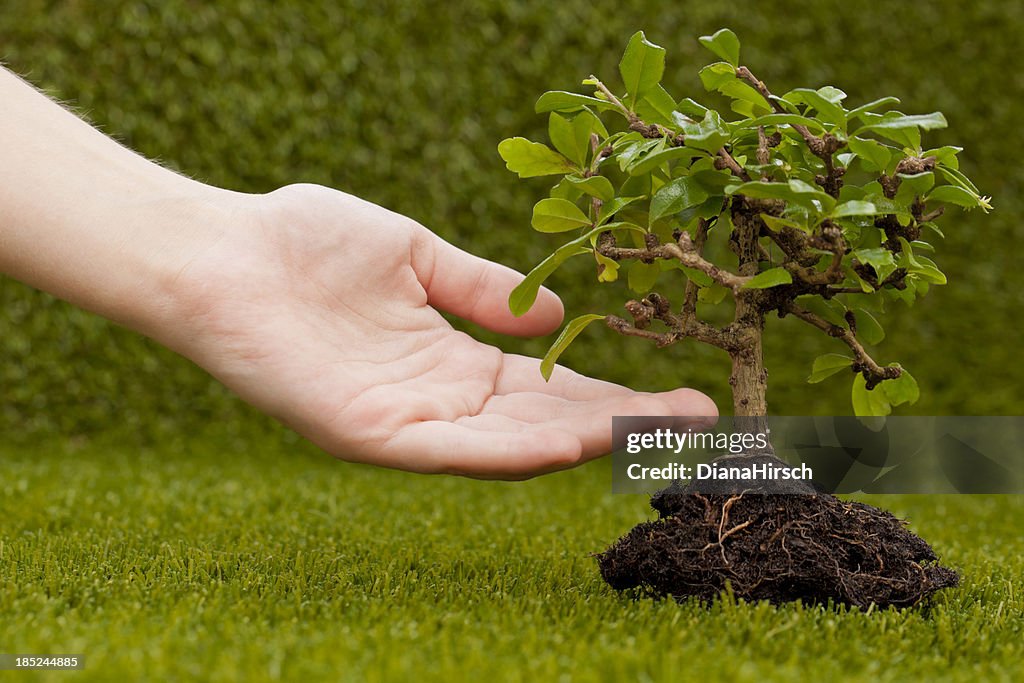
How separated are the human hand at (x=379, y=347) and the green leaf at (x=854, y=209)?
0.37m

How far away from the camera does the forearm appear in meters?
1.46

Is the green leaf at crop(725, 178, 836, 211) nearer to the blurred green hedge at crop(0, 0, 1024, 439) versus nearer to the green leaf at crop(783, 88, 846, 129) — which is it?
the green leaf at crop(783, 88, 846, 129)

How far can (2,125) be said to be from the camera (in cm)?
151

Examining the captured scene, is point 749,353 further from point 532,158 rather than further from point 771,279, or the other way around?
point 532,158

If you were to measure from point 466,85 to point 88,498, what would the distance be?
2.00 m

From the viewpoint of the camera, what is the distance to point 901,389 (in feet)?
4.94

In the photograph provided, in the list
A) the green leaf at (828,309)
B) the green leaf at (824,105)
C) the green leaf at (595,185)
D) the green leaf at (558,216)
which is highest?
the green leaf at (824,105)

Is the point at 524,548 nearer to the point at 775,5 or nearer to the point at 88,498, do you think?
the point at 88,498

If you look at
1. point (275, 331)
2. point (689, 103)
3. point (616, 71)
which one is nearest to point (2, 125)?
point (275, 331)

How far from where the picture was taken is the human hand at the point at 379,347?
1362 mm

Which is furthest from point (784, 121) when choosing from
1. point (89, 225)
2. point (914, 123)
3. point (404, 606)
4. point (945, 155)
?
point (89, 225)

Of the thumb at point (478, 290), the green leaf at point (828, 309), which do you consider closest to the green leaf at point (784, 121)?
the green leaf at point (828, 309)

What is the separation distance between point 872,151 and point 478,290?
681mm

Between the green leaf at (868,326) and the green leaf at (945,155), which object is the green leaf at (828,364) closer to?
the green leaf at (868,326)
